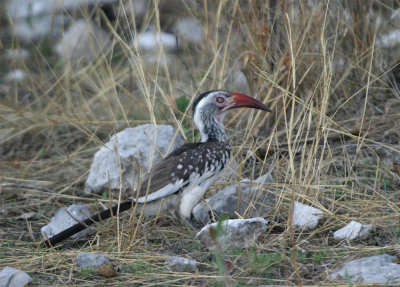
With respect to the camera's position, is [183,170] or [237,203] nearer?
[183,170]

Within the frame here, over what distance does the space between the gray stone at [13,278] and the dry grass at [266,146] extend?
0.09m

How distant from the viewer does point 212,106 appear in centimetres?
367

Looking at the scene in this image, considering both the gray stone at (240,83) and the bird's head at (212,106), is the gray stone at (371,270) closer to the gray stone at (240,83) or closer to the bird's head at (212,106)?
the bird's head at (212,106)

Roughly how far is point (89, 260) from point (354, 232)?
135cm

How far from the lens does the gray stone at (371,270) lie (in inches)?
88.5

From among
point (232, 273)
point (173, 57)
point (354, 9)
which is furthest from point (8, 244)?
point (173, 57)

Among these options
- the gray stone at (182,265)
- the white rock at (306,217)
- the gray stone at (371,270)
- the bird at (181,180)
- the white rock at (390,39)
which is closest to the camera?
the gray stone at (371,270)

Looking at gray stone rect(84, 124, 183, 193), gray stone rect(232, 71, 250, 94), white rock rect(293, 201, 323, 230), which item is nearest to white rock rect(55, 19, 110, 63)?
gray stone rect(84, 124, 183, 193)

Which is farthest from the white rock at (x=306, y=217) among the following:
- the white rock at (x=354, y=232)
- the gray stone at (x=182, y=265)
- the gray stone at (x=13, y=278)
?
the gray stone at (x=13, y=278)

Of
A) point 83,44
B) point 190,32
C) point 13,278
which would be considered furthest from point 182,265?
point 83,44

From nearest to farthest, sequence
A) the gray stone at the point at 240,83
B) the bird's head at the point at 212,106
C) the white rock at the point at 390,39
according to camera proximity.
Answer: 1. the bird's head at the point at 212,106
2. the white rock at the point at 390,39
3. the gray stone at the point at 240,83

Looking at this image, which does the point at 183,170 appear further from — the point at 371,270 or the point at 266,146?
the point at 371,270

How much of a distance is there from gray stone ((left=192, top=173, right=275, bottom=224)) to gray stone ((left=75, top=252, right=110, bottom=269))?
0.84 metres

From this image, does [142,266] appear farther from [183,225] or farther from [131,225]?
[183,225]
